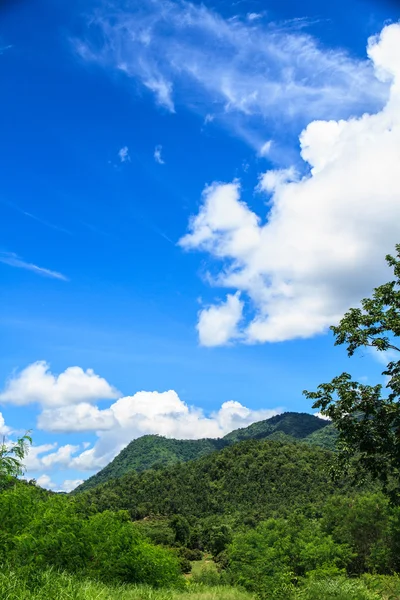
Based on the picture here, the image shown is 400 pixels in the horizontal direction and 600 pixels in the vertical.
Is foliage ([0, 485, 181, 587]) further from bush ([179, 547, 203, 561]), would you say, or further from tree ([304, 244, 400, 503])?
bush ([179, 547, 203, 561])

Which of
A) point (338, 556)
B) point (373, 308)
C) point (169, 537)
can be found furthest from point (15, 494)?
point (169, 537)

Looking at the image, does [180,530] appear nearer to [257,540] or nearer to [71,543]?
[257,540]

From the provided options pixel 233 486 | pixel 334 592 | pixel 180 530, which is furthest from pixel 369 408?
pixel 233 486

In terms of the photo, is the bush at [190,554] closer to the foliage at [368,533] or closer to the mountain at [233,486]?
the mountain at [233,486]

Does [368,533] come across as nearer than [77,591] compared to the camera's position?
No

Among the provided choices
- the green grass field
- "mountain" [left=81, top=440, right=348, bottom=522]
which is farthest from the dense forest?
"mountain" [left=81, top=440, right=348, bottom=522]

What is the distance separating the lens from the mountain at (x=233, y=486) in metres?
121

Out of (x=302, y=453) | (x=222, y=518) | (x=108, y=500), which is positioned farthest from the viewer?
Answer: (x=302, y=453)

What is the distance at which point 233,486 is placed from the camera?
141 meters

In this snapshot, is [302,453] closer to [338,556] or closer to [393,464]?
[338,556]

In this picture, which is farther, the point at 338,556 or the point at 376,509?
the point at 376,509

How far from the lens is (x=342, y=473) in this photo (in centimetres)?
2166

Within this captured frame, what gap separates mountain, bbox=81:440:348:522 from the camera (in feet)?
397

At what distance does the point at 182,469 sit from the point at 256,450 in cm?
2549
